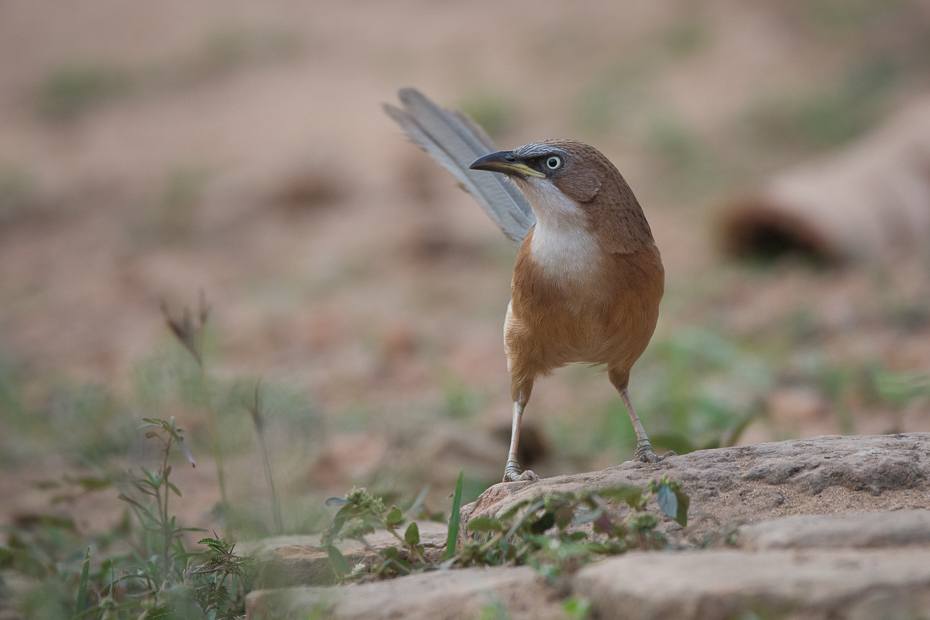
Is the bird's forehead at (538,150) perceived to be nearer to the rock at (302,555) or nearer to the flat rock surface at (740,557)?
the flat rock surface at (740,557)

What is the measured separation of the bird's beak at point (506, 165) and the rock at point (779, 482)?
1.27m

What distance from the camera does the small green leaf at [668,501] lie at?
2.66m

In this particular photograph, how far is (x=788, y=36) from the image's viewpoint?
14922mm

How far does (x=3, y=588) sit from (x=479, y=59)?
13100 mm

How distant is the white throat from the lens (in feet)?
11.8

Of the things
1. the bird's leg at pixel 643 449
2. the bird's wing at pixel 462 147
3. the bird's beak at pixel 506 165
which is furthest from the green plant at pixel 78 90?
the bird's leg at pixel 643 449

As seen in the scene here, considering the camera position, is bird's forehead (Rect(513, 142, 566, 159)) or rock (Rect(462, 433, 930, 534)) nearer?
rock (Rect(462, 433, 930, 534))

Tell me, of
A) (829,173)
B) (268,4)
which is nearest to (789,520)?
(829,173)

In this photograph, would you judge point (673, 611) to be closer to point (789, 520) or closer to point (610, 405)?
point (789, 520)

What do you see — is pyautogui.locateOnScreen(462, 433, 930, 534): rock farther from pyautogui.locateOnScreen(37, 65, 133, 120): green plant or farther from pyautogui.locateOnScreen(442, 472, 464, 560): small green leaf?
pyautogui.locateOnScreen(37, 65, 133, 120): green plant

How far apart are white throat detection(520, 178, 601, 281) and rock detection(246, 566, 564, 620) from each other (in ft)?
4.48

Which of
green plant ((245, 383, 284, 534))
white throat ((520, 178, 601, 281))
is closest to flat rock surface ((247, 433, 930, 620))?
green plant ((245, 383, 284, 534))

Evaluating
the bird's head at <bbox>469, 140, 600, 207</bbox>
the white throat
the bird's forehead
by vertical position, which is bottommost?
the white throat

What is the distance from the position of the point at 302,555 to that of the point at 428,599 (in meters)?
0.88
